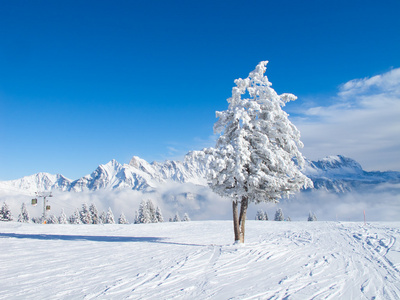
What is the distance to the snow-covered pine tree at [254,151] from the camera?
13.5 metres

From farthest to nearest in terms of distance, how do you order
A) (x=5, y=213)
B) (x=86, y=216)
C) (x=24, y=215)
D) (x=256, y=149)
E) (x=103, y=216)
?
1. (x=103, y=216)
2. (x=24, y=215)
3. (x=86, y=216)
4. (x=5, y=213)
5. (x=256, y=149)

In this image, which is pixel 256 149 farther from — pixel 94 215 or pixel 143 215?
pixel 94 215

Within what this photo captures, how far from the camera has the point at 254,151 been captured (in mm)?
14469

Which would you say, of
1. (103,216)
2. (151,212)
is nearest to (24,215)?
(103,216)

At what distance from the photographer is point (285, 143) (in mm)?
14922

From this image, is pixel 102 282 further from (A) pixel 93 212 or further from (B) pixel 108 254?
(A) pixel 93 212

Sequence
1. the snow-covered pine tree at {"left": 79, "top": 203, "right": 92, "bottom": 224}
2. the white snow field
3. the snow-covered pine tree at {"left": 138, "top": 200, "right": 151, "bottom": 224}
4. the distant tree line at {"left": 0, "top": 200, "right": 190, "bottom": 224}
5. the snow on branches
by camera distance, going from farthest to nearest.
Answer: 1. the snow-covered pine tree at {"left": 79, "top": 203, "right": 92, "bottom": 224}
2. the snow-covered pine tree at {"left": 138, "top": 200, "right": 151, "bottom": 224}
3. the distant tree line at {"left": 0, "top": 200, "right": 190, "bottom": 224}
4. the snow on branches
5. the white snow field

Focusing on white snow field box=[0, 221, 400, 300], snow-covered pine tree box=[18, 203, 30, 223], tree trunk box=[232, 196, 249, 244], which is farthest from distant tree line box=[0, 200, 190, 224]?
white snow field box=[0, 221, 400, 300]

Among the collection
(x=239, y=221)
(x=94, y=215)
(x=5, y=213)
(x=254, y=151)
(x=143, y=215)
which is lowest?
(x=94, y=215)

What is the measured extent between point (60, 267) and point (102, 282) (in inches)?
116

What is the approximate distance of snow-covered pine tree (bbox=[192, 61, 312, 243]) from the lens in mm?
13531

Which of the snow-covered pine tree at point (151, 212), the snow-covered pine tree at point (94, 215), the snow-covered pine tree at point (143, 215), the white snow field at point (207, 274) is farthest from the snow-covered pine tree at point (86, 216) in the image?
the white snow field at point (207, 274)

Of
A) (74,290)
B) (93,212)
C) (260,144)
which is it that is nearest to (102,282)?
(74,290)

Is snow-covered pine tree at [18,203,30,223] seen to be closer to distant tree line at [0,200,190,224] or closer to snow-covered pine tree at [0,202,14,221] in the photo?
distant tree line at [0,200,190,224]
